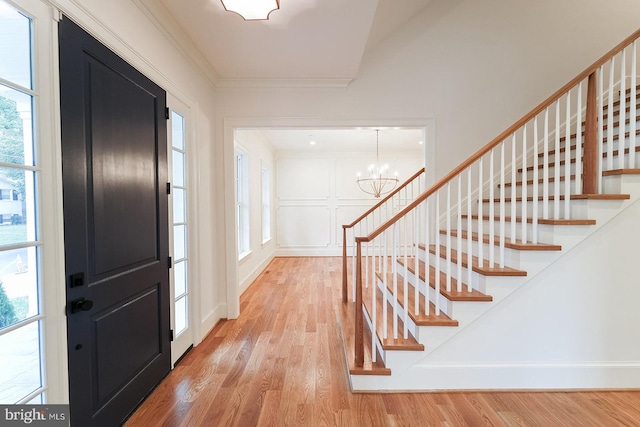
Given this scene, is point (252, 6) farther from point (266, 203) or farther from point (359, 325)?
point (266, 203)

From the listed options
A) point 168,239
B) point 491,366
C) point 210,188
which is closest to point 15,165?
point 168,239

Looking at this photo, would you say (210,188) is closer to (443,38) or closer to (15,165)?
(15,165)

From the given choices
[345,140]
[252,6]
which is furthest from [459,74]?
[345,140]

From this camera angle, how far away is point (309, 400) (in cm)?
186

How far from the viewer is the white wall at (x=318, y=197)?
6984 mm

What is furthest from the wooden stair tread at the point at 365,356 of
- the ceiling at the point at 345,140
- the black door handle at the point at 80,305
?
the ceiling at the point at 345,140

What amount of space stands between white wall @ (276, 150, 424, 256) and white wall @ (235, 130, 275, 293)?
96 centimetres

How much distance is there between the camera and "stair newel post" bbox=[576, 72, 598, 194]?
6.38 feet

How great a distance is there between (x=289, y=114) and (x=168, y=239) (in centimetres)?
189

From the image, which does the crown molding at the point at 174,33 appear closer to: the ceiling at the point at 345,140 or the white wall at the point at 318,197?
the ceiling at the point at 345,140

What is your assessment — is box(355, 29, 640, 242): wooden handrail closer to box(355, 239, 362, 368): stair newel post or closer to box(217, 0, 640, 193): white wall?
box(355, 239, 362, 368): stair newel post

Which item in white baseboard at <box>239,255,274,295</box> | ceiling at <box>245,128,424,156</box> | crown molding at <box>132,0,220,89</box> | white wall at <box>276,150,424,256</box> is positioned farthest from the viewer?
white wall at <box>276,150,424,256</box>

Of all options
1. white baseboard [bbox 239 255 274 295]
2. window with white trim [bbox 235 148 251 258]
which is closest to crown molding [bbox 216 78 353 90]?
window with white trim [bbox 235 148 251 258]

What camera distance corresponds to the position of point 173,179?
91.0 inches
